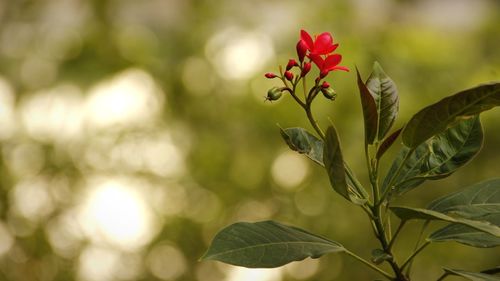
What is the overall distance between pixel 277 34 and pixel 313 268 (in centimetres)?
109

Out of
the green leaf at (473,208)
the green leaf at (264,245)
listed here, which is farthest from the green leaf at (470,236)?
the green leaf at (264,245)

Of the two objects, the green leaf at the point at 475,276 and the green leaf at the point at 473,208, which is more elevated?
the green leaf at the point at 473,208

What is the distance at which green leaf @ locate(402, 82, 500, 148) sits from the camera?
567 mm

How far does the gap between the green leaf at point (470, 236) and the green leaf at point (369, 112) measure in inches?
4.8

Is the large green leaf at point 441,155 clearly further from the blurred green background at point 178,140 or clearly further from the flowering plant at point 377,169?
the blurred green background at point 178,140

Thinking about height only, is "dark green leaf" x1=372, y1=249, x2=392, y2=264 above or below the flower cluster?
below

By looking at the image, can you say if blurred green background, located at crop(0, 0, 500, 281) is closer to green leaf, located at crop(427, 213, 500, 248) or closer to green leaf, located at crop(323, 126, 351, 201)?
green leaf, located at crop(427, 213, 500, 248)

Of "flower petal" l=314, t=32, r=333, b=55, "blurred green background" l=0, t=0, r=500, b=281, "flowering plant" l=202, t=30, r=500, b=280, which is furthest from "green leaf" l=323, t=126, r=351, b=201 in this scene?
"blurred green background" l=0, t=0, r=500, b=281

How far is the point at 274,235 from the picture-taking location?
2.12 feet

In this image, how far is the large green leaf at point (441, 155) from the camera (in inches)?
26.7

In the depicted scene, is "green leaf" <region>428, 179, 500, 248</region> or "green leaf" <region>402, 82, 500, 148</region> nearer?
"green leaf" <region>402, 82, 500, 148</region>

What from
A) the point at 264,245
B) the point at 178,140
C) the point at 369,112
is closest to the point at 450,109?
the point at 369,112

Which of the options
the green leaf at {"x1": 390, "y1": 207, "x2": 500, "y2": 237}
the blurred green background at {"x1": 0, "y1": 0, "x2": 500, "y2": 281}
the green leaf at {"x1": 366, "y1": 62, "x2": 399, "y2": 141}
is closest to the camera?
the green leaf at {"x1": 390, "y1": 207, "x2": 500, "y2": 237}

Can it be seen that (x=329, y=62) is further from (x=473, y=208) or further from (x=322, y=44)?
(x=473, y=208)
